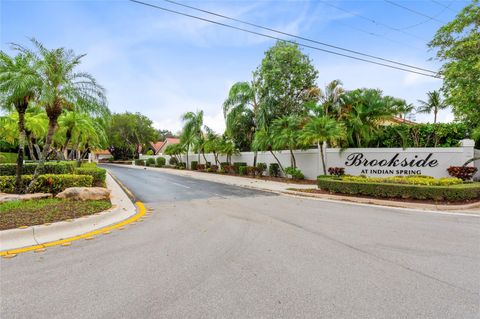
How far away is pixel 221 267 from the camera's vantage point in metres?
4.09

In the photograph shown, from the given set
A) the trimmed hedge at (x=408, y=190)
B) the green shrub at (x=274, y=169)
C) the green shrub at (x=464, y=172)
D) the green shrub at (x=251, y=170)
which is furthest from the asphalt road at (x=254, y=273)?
the green shrub at (x=251, y=170)

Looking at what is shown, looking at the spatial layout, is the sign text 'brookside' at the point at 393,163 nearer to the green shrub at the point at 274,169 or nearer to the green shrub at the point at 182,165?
the green shrub at the point at 274,169

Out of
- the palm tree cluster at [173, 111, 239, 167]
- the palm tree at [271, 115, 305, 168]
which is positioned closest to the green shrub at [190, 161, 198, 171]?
the palm tree cluster at [173, 111, 239, 167]

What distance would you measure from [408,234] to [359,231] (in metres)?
0.97

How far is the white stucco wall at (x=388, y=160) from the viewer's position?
13594 mm

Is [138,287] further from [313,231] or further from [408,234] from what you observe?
[408,234]

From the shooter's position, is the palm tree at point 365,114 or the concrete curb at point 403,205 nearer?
the concrete curb at point 403,205

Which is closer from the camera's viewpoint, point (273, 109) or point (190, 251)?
point (190, 251)

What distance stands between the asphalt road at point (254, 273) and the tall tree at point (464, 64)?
11.0 m

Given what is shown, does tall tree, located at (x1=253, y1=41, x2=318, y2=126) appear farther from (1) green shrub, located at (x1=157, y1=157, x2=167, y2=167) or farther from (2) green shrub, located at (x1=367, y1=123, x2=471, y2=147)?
(1) green shrub, located at (x1=157, y1=157, x2=167, y2=167)

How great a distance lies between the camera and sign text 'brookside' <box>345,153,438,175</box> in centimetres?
1429

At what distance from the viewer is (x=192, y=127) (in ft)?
103

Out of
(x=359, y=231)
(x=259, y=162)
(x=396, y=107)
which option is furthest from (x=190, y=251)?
(x=259, y=162)

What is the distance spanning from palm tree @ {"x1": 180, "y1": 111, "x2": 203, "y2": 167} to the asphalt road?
24.7 meters
